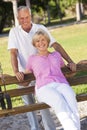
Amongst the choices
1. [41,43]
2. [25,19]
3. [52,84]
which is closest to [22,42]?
[25,19]

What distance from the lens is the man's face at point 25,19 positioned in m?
5.75

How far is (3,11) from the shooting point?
1844 inches

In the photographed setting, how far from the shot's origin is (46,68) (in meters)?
5.40

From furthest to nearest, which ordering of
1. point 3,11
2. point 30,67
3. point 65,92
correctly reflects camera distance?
point 3,11 → point 30,67 → point 65,92

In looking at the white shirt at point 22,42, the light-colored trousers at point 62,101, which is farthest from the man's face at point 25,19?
the light-colored trousers at point 62,101

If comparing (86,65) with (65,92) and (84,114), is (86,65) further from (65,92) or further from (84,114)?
(84,114)

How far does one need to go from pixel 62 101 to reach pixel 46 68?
0.50m

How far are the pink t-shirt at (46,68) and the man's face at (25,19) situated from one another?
0.47 meters

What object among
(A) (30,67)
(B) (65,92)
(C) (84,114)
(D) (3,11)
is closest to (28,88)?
(A) (30,67)

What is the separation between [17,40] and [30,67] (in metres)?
0.46

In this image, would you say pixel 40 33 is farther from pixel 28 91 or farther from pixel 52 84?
pixel 28 91

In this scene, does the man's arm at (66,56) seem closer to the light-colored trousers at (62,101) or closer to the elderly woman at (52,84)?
the elderly woman at (52,84)

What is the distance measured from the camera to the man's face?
18.9ft

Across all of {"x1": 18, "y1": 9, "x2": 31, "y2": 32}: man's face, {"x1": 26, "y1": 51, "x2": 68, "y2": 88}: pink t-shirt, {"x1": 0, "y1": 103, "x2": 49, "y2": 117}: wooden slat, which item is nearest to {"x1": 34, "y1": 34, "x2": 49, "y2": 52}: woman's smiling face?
{"x1": 26, "y1": 51, "x2": 68, "y2": 88}: pink t-shirt
